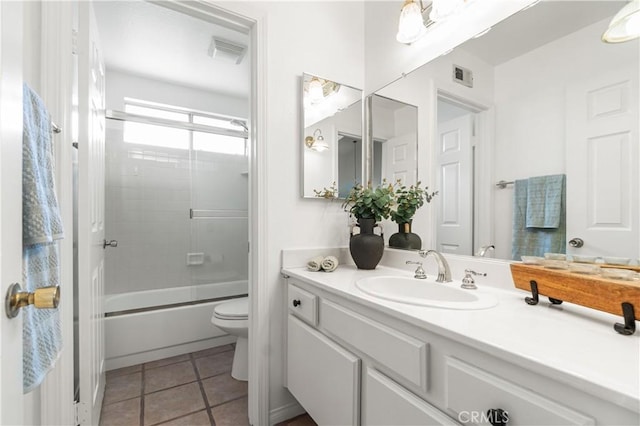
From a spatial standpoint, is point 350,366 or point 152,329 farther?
point 152,329

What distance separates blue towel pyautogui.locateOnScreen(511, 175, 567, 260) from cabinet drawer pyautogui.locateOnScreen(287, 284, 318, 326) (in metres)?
0.81

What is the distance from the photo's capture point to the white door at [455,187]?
1.27 meters

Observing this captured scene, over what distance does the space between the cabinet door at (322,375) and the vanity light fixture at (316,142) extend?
920 millimetres

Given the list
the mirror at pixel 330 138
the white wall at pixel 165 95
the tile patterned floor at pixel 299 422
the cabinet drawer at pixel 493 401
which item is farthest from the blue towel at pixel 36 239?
the white wall at pixel 165 95

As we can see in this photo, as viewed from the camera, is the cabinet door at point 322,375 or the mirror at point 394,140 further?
the mirror at point 394,140

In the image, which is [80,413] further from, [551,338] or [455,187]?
[455,187]

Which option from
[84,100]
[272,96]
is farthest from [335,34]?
[84,100]

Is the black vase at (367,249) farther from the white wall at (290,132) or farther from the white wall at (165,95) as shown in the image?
the white wall at (165,95)

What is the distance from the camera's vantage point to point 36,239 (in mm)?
624

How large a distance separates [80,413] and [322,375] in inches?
39.8

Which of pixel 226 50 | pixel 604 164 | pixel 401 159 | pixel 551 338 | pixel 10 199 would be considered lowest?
pixel 551 338

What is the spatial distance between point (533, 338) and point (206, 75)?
9.84 ft

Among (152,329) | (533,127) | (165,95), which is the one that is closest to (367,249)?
(533,127)

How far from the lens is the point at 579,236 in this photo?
0.95 m
